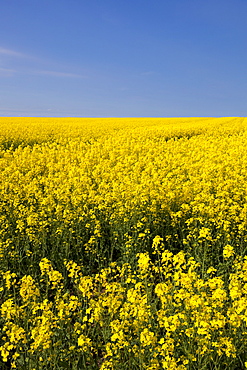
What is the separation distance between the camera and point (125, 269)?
14.8 feet

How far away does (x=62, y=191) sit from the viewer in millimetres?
7668

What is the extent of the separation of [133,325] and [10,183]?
6.46 m

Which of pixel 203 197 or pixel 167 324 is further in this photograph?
pixel 203 197

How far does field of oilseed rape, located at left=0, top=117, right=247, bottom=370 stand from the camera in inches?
120

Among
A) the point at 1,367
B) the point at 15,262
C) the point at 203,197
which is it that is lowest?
the point at 1,367

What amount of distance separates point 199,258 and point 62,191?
3.88 meters

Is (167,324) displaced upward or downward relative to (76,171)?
downward

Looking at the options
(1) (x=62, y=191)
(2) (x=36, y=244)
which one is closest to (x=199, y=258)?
(2) (x=36, y=244)

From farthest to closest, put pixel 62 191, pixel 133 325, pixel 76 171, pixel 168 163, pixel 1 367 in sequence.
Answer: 1. pixel 168 163
2. pixel 76 171
3. pixel 62 191
4. pixel 1 367
5. pixel 133 325

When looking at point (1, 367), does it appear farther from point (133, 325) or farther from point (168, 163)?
point (168, 163)

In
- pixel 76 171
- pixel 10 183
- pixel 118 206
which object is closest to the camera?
pixel 118 206

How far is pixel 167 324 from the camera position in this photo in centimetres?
295

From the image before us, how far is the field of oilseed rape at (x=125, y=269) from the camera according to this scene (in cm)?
306

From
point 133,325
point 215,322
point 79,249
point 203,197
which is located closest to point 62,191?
point 79,249
